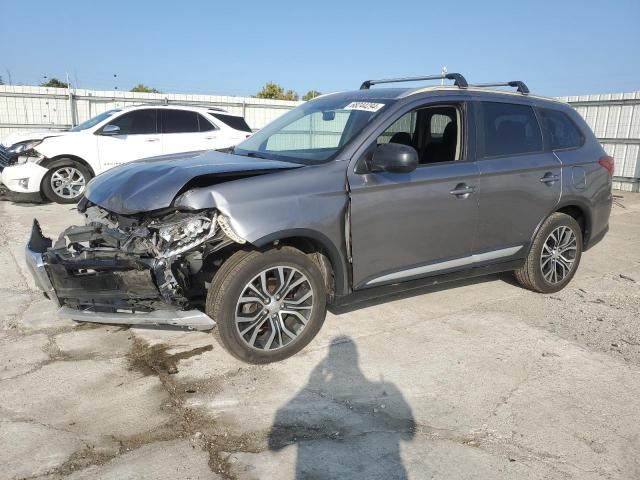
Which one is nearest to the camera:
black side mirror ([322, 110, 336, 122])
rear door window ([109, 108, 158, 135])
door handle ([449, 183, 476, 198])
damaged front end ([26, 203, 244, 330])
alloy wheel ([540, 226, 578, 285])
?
damaged front end ([26, 203, 244, 330])

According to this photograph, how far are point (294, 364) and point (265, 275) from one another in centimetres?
69

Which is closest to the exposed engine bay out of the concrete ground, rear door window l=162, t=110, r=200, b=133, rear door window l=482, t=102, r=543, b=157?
the concrete ground

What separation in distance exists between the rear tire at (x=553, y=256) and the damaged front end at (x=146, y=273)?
10.2 ft

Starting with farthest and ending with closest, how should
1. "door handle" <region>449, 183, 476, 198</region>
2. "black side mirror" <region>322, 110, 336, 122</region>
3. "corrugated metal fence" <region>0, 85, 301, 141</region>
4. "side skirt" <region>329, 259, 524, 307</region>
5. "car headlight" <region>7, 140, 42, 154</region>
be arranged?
"corrugated metal fence" <region>0, 85, 301, 141</region>, "car headlight" <region>7, 140, 42, 154</region>, "black side mirror" <region>322, 110, 336, 122</region>, "door handle" <region>449, 183, 476, 198</region>, "side skirt" <region>329, 259, 524, 307</region>

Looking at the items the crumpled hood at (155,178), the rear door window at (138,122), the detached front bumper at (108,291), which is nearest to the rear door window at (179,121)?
the rear door window at (138,122)

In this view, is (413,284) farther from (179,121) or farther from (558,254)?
(179,121)

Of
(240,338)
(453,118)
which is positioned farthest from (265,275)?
(453,118)

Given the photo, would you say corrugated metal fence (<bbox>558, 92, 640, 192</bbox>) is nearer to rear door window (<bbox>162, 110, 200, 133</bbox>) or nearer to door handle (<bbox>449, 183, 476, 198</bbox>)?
rear door window (<bbox>162, 110, 200, 133</bbox>)

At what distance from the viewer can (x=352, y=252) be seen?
3846 mm

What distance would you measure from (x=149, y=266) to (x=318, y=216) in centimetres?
114

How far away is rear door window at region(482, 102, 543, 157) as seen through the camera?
4594 mm

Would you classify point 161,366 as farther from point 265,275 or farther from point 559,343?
point 559,343

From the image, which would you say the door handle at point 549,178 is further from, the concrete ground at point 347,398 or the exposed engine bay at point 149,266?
the exposed engine bay at point 149,266

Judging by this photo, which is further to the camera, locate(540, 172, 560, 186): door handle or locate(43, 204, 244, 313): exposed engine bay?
locate(540, 172, 560, 186): door handle
